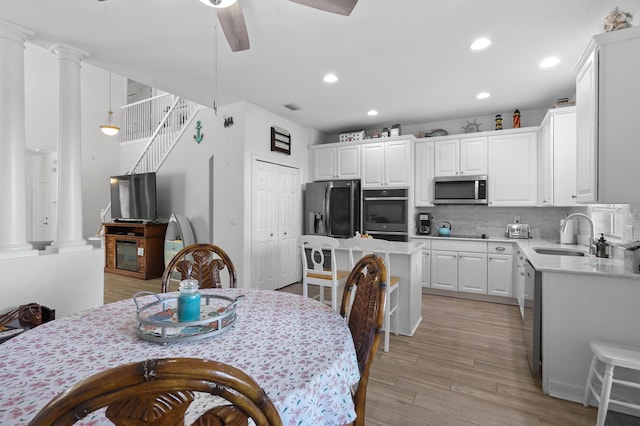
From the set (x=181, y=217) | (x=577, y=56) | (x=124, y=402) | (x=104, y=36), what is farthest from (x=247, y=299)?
(x=181, y=217)

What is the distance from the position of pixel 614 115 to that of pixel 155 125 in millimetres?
7836

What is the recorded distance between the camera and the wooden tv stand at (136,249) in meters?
5.62

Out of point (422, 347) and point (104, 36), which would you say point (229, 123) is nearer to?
point (104, 36)

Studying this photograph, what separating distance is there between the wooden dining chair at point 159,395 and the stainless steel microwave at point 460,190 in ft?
15.0

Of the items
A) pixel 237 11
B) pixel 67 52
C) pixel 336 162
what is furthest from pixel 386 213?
pixel 67 52

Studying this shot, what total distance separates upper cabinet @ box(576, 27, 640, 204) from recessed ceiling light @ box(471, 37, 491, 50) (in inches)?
32.4

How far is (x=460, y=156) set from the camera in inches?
182

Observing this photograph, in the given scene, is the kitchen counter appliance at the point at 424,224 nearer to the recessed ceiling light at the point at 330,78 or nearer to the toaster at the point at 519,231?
the toaster at the point at 519,231

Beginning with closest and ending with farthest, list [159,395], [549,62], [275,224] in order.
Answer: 1. [159,395]
2. [549,62]
3. [275,224]

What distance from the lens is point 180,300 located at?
3.90 ft

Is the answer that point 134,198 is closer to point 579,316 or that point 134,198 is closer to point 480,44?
point 480,44

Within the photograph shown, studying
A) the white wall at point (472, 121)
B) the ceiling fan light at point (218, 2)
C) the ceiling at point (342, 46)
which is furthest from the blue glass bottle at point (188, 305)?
the white wall at point (472, 121)

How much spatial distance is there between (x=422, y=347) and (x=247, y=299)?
1928mm

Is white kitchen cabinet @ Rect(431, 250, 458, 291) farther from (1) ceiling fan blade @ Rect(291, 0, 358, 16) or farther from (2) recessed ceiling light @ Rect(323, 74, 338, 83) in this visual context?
(1) ceiling fan blade @ Rect(291, 0, 358, 16)
